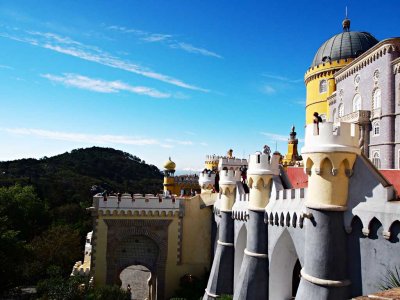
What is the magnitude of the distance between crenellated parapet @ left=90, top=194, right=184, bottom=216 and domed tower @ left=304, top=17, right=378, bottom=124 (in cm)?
2235

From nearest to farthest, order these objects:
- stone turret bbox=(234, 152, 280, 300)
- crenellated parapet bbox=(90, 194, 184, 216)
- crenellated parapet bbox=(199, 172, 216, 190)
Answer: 1. stone turret bbox=(234, 152, 280, 300)
2. crenellated parapet bbox=(90, 194, 184, 216)
3. crenellated parapet bbox=(199, 172, 216, 190)

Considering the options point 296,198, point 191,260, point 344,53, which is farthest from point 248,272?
point 344,53

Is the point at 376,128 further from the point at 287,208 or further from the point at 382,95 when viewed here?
the point at 287,208

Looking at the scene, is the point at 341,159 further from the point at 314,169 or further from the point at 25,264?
the point at 25,264

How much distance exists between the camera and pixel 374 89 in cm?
2742

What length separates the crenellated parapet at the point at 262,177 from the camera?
44.1 ft

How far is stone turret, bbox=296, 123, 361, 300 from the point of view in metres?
8.23

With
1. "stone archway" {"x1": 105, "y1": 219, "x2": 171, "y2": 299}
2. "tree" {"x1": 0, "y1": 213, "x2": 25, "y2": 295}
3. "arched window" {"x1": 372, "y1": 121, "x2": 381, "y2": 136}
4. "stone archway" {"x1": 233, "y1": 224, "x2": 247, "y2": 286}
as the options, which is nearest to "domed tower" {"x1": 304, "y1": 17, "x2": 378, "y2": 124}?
"arched window" {"x1": 372, "y1": 121, "x2": 381, "y2": 136}

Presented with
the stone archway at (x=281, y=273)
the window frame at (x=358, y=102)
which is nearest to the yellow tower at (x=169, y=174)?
the window frame at (x=358, y=102)

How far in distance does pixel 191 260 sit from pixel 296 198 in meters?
13.5

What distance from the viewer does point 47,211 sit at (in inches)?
1726

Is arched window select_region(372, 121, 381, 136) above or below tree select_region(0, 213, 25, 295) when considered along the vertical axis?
above

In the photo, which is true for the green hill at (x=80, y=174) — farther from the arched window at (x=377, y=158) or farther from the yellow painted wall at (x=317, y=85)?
the arched window at (x=377, y=158)

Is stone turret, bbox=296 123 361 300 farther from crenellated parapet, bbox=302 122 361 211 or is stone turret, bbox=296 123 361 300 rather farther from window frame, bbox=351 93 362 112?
window frame, bbox=351 93 362 112
